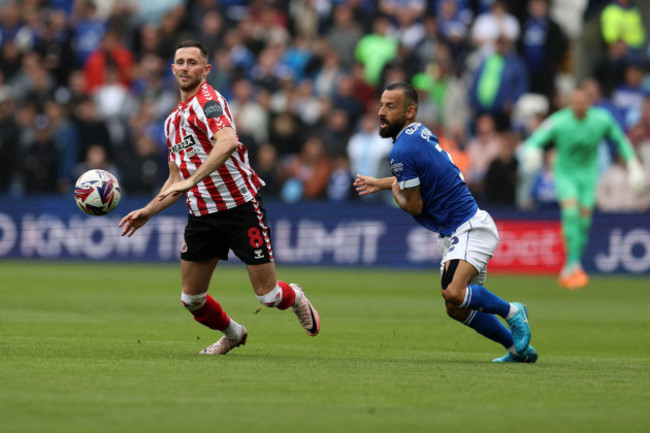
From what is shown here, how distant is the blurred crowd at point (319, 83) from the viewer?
883 inches

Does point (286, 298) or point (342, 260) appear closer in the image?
point (286, 298)

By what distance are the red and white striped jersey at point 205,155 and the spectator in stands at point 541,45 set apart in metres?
14.7

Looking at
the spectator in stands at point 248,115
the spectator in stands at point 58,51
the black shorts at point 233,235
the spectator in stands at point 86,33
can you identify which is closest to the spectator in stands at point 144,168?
the spectator in stands at point 248,115

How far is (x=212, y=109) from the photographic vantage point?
9.21 m

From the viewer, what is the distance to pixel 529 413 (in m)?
6.65

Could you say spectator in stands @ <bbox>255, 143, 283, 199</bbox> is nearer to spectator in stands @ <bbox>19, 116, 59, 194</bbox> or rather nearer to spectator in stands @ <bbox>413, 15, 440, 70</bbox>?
spectator in stands @ <bbox>413, 15, 440, 70</bbox>

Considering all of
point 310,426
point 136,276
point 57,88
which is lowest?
point 136,276

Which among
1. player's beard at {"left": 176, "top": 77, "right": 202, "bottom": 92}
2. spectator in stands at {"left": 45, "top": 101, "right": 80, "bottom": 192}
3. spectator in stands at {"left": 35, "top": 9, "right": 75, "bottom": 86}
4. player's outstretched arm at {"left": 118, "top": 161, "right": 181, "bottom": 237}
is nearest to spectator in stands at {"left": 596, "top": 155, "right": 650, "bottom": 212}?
spectator in stands at {"left": 45, "top": 101, "right": 80, "bottom": 192}

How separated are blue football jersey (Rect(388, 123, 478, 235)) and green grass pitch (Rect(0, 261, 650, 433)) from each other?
115cm

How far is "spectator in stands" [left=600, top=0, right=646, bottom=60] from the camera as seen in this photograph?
75.5 ft

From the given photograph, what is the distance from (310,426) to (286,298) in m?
3.69

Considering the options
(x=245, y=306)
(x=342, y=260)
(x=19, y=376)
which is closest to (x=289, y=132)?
(x=342, y=260)

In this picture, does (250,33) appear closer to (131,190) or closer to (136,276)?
(131,190)

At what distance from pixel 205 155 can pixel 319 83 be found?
15583mm
